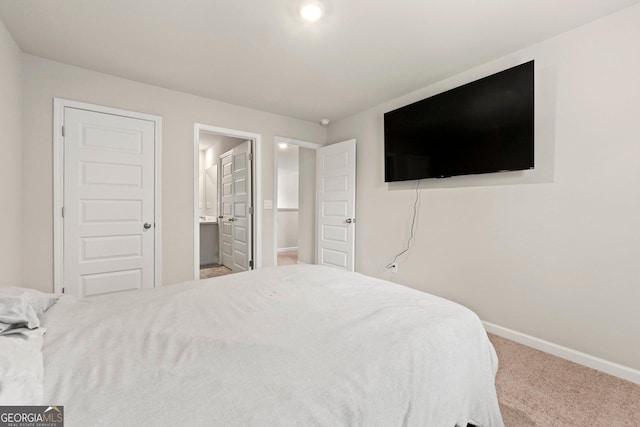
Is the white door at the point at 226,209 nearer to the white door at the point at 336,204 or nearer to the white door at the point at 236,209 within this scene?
the white door at the point at 236,209

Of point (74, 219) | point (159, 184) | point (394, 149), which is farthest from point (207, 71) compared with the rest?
point (394, 149)

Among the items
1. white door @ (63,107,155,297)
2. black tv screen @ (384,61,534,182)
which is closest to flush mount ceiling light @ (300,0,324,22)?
black tv screen @ (384,61,534,182)

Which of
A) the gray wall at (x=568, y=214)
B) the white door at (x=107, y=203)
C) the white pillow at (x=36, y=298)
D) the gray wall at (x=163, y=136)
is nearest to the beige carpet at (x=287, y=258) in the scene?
the gray wall at (x=163, y=136)

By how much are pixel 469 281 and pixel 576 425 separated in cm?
131

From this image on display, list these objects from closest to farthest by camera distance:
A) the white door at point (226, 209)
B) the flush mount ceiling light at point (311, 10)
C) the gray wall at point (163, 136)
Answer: the flush mount ceiling light at point (311, 10)
the gray wall at point (163, 136)
the white door at point (226, 209)

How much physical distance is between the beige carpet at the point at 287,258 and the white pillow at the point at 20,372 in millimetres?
4733

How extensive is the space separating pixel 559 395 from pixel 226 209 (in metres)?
4.54

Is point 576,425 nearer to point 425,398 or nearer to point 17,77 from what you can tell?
point 425,398

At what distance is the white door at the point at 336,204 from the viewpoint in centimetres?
381

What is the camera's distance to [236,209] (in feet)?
14.0

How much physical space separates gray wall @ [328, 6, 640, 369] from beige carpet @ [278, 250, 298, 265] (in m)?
3.36

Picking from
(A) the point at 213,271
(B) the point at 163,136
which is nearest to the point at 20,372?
(B) the point at 163,136

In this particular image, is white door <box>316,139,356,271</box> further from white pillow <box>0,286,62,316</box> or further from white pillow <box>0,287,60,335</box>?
white pillow <box>0,287,60,335</box>

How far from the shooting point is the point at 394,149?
324 cm
